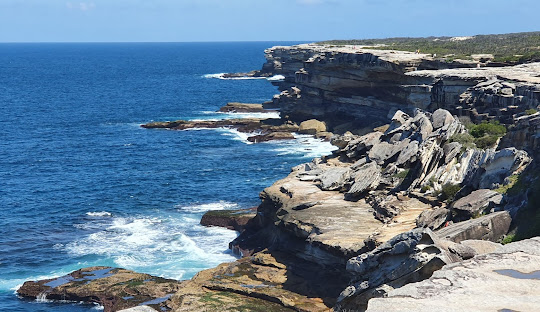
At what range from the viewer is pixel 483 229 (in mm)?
27562

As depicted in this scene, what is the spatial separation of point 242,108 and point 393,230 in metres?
77.7

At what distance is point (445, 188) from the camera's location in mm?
36406

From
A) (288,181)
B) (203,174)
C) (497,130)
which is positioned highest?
(497,130)

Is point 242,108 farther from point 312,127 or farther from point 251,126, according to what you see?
point 312,127

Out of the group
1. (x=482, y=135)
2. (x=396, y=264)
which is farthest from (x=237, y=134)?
(x=396, y=264)

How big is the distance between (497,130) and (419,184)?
911cm

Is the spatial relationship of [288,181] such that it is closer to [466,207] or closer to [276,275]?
[276,275]

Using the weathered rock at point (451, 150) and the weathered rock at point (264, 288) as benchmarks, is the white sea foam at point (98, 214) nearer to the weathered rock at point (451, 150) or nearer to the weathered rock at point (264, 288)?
the weathered rock at point (264, 288)

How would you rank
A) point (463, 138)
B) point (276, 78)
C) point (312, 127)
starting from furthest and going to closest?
point (276, 78) → point (312, 127) → point (463, 138)

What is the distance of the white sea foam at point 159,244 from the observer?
141 feet

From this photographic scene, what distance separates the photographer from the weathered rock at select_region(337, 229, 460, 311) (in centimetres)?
2181

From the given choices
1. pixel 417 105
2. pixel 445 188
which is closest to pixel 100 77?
pixel 417 105

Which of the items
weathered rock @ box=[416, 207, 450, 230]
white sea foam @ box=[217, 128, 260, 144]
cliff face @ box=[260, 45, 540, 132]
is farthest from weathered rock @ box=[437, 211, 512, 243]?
white sea foam @ box=[217, 128, 260, 144]

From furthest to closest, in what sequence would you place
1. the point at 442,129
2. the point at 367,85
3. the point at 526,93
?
1. the point at 367,85
2. the point at 526,93
3. the point at 442,129
